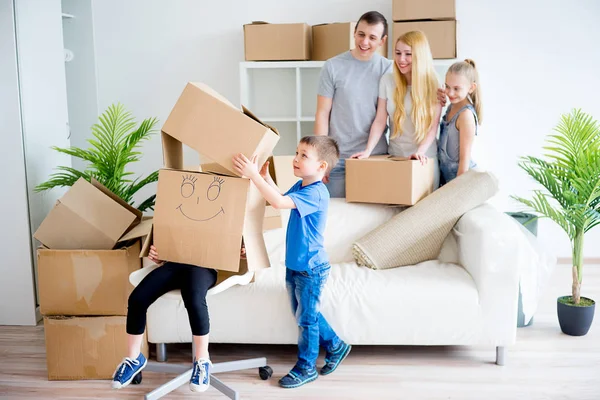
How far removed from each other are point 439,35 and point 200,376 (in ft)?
8.08

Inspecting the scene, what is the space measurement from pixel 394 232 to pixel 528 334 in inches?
32.8

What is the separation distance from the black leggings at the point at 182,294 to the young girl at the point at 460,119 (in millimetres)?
1371

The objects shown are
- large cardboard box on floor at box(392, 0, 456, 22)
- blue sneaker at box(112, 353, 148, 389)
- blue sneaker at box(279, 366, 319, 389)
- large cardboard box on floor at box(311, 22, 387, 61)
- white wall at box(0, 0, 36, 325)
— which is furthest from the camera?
large cardboard box on floor at box(311, 22, 387, 61)

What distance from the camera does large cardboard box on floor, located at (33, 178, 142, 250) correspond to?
8.16ft

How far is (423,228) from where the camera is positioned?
2742 mm

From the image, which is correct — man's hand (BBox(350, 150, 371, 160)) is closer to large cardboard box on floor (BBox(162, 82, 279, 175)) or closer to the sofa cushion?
the sofa cushion

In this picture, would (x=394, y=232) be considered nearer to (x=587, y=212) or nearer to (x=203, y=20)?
(x=587, y=212)

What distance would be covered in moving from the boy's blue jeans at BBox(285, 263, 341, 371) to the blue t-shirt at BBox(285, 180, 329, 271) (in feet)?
0.14

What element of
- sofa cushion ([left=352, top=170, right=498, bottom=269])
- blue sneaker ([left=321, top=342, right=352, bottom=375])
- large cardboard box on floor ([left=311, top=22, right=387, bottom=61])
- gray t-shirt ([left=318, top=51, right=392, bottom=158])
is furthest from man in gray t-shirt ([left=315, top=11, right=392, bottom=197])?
blue sneaker ([left=321, top=342, right=352, bottom=375])

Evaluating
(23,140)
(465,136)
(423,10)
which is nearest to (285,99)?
A: (423,10)

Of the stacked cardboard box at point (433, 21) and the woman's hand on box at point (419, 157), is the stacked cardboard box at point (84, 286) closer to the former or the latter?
the woman's hand on box at point (419, 157)

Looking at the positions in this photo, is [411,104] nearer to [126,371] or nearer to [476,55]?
[476,55]

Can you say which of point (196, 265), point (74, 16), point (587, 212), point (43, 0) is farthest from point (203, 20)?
point (587, 212)

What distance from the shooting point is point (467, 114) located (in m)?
2.86
